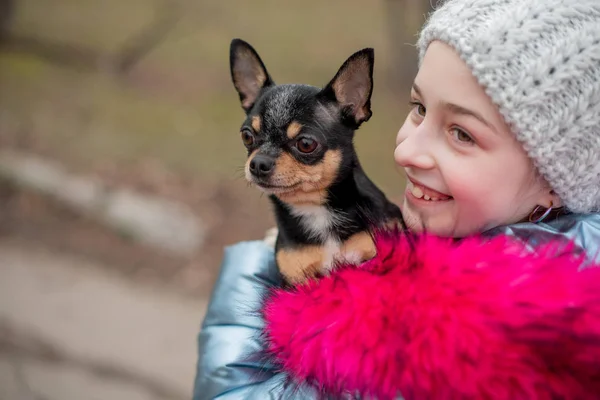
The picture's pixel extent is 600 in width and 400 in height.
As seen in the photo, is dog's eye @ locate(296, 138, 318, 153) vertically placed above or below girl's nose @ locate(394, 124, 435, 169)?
above

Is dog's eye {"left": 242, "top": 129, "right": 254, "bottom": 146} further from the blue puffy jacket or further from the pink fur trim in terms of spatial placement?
the pink fur trim

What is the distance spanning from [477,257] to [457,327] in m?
0.13

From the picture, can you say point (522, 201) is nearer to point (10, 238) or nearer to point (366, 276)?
point (366, 276)

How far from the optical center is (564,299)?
0.87 meters

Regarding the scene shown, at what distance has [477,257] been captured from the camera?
3.11ft

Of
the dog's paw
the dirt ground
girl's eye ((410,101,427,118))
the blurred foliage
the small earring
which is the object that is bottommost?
the small earring

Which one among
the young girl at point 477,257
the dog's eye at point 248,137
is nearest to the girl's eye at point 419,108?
the young girl at point 477,257

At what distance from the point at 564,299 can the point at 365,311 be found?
0.29 m

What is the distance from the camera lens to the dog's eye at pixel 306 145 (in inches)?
51.9

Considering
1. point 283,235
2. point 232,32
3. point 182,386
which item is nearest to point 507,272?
point 283,235

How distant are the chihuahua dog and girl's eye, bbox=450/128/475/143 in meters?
0.27

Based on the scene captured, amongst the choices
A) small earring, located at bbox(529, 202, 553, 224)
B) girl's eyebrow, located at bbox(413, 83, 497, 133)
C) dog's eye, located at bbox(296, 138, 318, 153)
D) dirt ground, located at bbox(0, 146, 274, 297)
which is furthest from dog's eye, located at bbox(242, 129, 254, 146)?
dirt ground, located at bbox(0, 146, 274, 297)

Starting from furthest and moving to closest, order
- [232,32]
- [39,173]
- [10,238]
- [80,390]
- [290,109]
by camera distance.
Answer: [232,32] < [39,173] < [10,238] < [80,390] < [290,109]

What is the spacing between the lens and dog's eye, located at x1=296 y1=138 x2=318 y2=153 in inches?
51.9
